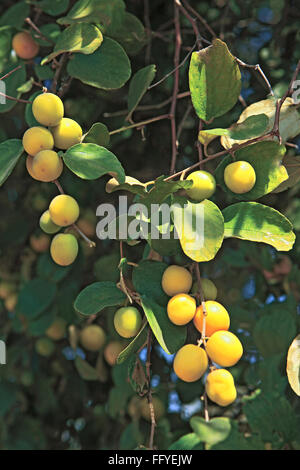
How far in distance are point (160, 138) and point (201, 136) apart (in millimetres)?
497

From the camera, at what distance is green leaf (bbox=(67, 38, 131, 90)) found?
0.65 metres

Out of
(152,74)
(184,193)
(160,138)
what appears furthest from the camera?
(160,138)

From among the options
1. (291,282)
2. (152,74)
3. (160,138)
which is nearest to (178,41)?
(152,74)

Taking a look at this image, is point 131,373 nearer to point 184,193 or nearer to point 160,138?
point 184,193

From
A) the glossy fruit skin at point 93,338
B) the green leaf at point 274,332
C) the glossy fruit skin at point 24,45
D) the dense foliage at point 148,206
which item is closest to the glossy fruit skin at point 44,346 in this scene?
the dense foliage at point 148,206

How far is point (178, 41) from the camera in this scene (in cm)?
74

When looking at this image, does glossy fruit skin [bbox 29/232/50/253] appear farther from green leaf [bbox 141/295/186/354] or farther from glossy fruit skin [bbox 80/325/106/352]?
green leaf [bbox 141/295/186/354]

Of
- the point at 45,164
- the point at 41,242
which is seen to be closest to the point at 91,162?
the point at 45,164

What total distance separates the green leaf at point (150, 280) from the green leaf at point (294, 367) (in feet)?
0.46

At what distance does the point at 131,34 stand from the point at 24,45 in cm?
15

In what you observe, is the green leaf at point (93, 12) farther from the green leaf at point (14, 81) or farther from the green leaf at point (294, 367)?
the green leaf at point (294, 367)

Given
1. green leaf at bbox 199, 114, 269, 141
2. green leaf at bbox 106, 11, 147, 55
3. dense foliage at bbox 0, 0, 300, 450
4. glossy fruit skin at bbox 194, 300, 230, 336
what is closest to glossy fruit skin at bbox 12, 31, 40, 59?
dense foliage at bbox 0, 0, 300, 450

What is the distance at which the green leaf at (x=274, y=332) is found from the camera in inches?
32.9

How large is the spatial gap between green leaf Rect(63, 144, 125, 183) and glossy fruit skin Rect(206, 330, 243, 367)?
17 centimetres
